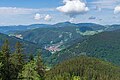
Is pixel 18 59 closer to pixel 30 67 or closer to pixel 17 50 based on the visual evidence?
pixel 17 50

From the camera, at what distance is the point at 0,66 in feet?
215

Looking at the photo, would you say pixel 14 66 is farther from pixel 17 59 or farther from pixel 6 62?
pixel 6 62

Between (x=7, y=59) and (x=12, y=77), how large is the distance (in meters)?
5.19

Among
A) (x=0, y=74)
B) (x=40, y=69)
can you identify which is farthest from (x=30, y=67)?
(x=40, y=69)

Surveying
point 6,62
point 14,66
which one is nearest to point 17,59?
point 14,66

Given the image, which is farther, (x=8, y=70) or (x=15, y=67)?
(x=15, y=67)

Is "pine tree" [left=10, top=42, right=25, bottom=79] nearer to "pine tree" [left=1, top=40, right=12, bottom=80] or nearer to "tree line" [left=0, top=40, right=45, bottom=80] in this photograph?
"tree line" [left=0, top=40, right=45, bottom=80]

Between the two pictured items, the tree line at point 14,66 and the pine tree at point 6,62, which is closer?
the tree line at point 14,66

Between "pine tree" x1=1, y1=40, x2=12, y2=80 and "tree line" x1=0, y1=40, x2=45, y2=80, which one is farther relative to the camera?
"pine tree" x1=1, y1=40, x2=12, y2=80

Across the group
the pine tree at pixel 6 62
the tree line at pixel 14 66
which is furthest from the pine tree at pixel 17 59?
the pine tree at pixel 6 62

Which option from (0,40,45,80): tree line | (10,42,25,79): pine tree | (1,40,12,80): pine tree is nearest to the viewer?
(0,40,45,80): tree line

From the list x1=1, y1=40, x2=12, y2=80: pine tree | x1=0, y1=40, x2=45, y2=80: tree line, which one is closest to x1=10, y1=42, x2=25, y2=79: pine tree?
x1=0, y1=40, x2=45, y2=80: tree line

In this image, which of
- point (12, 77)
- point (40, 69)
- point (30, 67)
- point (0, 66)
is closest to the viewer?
point (0, 66)

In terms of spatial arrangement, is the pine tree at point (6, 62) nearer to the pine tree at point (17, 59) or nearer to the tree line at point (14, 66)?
the tree line at point (14, 66)
